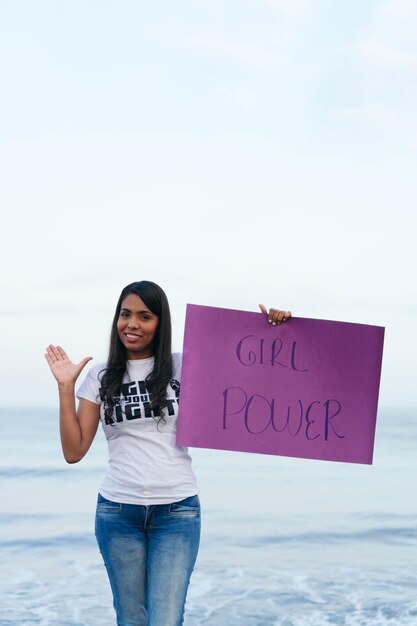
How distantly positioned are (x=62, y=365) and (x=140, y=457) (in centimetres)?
40

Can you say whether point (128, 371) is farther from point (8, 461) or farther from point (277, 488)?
point (8, 461)

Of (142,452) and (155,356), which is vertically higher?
(155,356)

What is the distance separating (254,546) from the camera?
9000 mm

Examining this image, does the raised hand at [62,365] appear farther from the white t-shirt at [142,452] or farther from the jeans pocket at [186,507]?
the jeans pocket at [186,507]

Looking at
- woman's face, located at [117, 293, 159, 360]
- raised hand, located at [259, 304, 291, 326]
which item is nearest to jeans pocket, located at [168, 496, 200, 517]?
woman's face, located at [117, 293, 159, 360]

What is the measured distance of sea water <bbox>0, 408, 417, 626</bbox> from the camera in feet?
21.2

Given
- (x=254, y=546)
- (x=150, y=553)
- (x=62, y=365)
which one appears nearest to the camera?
(x=150, y=553)

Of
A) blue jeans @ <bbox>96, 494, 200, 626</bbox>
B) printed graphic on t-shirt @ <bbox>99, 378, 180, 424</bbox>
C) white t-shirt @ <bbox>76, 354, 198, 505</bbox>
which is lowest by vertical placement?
blue jeans @ <bbox>96, 494, 200, 626</bbox>

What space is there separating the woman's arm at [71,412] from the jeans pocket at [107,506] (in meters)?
0.17

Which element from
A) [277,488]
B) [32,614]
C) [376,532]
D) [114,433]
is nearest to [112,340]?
[114,433]

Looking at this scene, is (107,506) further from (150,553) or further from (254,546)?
(254,546)

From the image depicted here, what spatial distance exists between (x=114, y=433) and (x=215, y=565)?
5.33 metres

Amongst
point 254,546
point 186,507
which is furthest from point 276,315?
point 254,546

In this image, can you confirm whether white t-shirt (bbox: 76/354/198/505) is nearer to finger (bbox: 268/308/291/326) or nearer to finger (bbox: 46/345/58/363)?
finger (bbox: 46/345/58/363)
